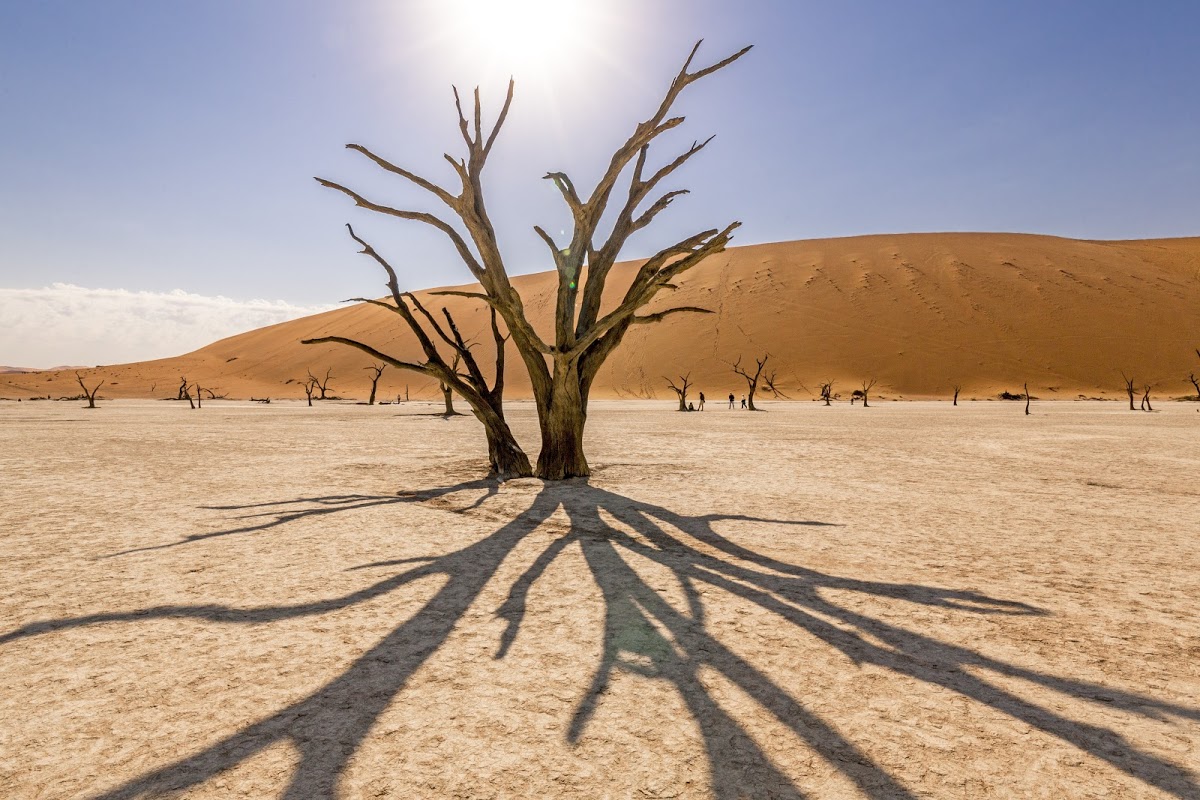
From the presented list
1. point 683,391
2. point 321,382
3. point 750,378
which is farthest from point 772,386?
point 321,382

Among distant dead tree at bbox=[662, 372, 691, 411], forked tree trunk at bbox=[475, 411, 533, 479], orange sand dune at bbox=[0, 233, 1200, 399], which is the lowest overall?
forked tree trunk at bbox=[475, 411, 533, 479]

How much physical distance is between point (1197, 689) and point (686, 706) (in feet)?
6.84

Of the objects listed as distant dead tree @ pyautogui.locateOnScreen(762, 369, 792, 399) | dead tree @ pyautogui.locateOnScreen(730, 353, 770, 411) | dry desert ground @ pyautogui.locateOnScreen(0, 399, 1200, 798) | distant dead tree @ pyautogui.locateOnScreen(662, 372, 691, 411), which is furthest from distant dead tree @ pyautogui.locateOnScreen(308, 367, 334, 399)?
dry desert ground @ pyautogui.locateOnScreen(0, 399, 1200, 798)

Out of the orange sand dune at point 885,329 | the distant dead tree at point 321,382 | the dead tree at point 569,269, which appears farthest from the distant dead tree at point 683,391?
the distant dead tree at point 321,382

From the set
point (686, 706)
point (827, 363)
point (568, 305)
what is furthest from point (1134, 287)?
point (686, 706)

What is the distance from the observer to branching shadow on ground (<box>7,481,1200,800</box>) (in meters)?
1.97

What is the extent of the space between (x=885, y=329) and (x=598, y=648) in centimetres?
5982

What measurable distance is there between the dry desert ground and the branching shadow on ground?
0.01m

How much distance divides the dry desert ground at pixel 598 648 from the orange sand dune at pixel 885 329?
46122mm

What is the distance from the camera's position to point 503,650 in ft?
9.46

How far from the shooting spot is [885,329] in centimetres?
5631

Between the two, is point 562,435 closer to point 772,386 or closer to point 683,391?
point 683,391

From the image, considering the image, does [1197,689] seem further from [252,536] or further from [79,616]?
[252,536]

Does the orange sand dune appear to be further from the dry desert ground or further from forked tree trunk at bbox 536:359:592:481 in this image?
the dry desert ground
